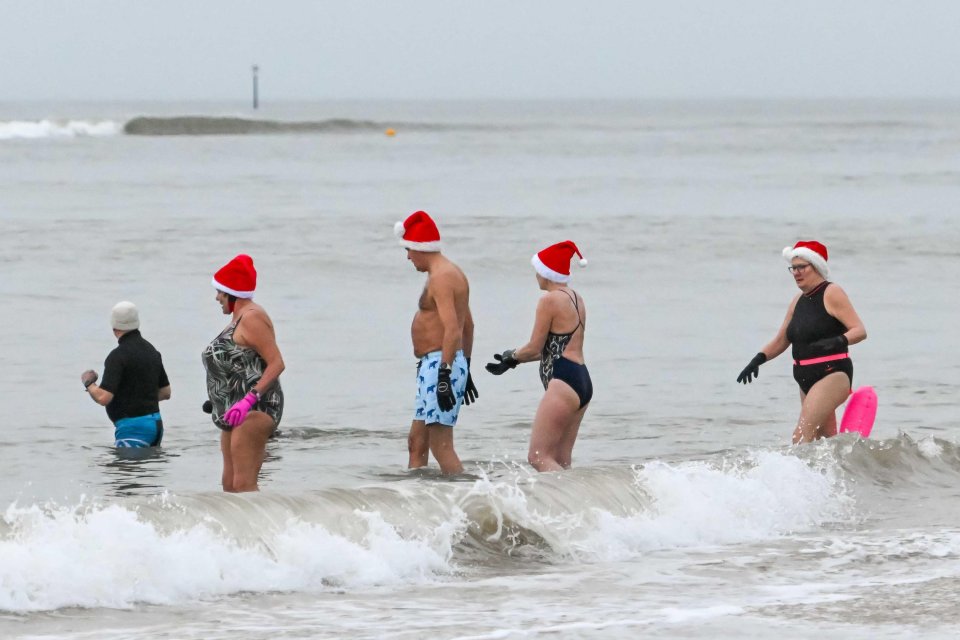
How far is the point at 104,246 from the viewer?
2802cm

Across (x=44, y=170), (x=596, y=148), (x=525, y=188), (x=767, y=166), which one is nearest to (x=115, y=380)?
(x=525, y=188)

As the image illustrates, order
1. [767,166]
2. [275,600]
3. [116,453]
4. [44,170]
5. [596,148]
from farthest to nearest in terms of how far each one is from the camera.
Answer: [596,148] < [767,166] < [44,170] < [116,453] < [275,600]

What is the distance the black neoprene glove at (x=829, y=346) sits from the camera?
366 inches

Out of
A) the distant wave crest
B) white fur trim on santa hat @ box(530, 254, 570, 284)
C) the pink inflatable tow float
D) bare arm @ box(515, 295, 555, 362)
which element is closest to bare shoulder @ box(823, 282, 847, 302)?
the pink inflatable tow float

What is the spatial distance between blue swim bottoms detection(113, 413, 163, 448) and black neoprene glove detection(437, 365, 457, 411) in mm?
2397

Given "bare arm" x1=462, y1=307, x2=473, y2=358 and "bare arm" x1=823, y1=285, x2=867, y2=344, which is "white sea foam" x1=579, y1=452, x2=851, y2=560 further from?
"bare arm" x1=462, y1=307, x2=473, y2=358

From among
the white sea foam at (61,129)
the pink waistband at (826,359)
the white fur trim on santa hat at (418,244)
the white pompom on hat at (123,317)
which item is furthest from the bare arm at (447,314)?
the white sea foam at (61,129)

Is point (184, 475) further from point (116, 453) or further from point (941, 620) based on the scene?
point (941, 620)

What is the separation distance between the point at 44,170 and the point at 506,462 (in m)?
48.7

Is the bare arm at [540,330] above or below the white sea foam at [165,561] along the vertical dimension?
above

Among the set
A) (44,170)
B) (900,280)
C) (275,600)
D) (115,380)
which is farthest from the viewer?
(44,170)

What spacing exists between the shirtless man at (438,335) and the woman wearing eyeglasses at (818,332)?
72.8 inches

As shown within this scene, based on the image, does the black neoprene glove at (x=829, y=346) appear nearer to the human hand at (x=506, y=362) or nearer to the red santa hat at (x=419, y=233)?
the human hand at (x=506, y=362)

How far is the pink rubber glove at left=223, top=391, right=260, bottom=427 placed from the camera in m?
7.78
